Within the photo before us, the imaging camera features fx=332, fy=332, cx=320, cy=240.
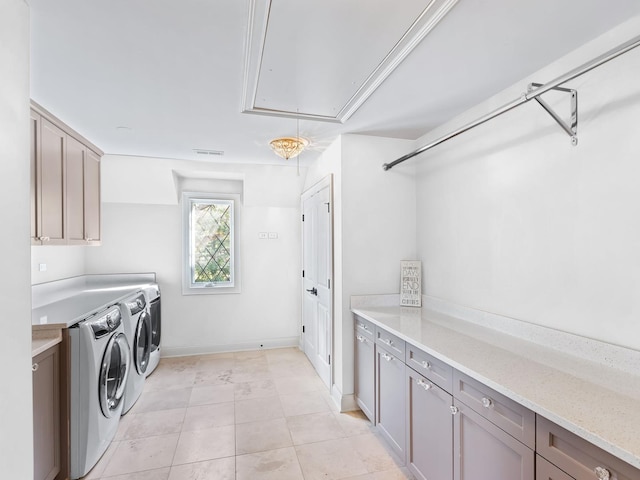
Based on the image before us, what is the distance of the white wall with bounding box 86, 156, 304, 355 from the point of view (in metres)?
4.02

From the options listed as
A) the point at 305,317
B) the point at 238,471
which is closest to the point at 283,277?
the point at 305,317

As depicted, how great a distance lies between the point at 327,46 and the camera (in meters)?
1.62

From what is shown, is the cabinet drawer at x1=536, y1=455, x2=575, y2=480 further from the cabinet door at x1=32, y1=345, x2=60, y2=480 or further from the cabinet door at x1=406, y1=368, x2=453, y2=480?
the cabinet door at x1=32, y1=345, x2=60, y2=480

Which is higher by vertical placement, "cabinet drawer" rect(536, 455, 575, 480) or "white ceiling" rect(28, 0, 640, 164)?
"white ceiling" rect(28, 0, 640, 164)

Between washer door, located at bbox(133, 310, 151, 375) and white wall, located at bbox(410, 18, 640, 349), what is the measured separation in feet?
9.16

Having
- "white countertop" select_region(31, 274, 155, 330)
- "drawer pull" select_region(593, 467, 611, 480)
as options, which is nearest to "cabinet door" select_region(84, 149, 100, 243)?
"white countertop" select_region(31, 274, 155, 330)

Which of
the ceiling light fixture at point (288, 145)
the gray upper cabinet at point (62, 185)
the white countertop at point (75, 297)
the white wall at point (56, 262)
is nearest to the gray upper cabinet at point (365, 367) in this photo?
the ceiling light fixture at point (288, 145)

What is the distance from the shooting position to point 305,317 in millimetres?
4352

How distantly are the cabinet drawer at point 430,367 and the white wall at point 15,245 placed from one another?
5.90 ft

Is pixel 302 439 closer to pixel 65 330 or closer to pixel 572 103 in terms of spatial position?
pixel 65 330

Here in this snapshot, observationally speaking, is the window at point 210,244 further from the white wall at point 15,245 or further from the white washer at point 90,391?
the white wall at point 15,245

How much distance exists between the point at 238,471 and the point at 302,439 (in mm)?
518

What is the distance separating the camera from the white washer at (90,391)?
2041 millimetres

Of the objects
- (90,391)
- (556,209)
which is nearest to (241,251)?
(90,391)
